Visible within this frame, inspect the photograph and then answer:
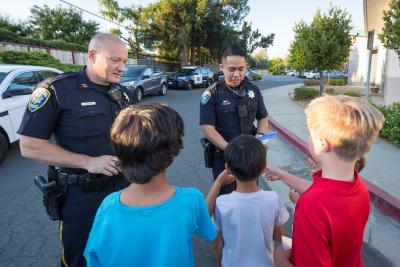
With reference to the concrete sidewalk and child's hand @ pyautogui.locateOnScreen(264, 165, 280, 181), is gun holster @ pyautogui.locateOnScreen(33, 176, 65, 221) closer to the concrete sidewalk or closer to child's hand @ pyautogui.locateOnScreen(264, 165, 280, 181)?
child's hand @ pyautogui.locateOnScreen(264, 165, 280, 181)

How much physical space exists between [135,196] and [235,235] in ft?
2.72

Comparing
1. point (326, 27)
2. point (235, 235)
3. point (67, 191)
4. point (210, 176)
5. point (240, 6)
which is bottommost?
point (210, 176)

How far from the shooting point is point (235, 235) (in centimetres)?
193

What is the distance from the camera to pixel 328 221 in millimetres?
1273

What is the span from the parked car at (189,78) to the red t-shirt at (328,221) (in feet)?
60.9

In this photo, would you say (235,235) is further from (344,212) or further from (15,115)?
(15,115)

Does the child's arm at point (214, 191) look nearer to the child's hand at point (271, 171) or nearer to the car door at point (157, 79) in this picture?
the child's hand at point (271, 171)

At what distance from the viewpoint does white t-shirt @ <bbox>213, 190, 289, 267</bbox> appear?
1.89 meters

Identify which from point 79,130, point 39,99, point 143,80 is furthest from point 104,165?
point 143,80

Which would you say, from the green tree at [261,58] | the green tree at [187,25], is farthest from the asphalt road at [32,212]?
the green tree at [261,58]

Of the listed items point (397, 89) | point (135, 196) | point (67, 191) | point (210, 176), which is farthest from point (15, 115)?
point (397, 89)

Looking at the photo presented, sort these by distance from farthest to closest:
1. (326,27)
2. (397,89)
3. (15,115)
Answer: (326,27) → (397,89) → (15,115)

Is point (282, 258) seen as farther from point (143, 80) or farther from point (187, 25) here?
point (187, 25)

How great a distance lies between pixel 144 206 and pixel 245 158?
715 millimetres
